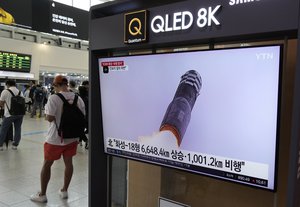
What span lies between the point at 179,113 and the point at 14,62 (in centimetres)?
1186

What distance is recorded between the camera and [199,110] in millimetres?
1755

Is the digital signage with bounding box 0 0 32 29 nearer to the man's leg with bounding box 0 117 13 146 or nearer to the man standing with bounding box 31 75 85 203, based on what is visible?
the man's leg with bounding box 0 117 13 146

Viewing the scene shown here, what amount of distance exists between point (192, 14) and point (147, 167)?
4.56ft

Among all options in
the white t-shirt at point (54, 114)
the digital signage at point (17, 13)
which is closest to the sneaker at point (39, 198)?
the white t-shirt at point (54, 114)

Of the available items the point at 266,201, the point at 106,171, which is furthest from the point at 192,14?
the point at 106,171

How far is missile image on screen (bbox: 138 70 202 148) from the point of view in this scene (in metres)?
1.77

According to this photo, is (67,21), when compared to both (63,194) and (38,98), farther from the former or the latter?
(38,98)

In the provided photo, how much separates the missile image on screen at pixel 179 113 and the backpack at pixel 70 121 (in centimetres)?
168

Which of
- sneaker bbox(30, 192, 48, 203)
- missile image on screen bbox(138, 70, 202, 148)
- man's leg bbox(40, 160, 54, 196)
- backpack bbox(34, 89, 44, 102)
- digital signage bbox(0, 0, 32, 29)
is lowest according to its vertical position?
sneaker bbox(30, 192, 48, 203)

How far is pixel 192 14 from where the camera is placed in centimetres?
173

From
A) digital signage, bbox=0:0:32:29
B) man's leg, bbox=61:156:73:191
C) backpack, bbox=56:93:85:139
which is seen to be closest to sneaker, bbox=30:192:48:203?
man's leg, bbox=61:156:73:191

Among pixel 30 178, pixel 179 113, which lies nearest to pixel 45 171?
pixel 30 178

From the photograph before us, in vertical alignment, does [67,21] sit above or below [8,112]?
above

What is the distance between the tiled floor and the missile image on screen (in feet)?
6.77
